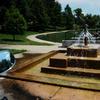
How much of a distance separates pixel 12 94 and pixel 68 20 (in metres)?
58.8

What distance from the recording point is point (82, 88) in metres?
6.06

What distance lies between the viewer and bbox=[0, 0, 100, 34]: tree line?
1146 inches

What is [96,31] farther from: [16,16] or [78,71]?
[78,71]

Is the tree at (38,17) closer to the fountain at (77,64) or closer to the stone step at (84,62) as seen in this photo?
the fountain at (77,64)

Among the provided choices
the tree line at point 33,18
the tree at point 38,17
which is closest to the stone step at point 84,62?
the tree line at point 33,18

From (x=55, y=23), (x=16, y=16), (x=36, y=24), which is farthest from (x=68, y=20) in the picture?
(x=16, y=16)

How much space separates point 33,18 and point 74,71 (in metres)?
44.6

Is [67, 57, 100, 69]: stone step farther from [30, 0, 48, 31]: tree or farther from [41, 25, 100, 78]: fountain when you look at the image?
[30, 0, 48, 31]: tree

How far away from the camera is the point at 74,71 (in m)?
8.41

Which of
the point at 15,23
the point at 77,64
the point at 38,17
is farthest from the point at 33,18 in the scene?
the point at 77,64

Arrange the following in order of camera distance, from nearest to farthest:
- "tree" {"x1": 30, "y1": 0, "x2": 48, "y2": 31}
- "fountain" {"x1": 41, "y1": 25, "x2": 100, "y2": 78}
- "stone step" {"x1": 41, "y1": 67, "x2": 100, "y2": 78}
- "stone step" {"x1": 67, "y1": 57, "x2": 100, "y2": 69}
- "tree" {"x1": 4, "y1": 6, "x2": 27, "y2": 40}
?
"stone step" {"x1": 41, "y1": 67, "x2": 100, "y2": 78} → "fountain" {"x1": 41, "y1": 25, "x2": 100, "y2": 78} → "stone step" {"x1": 67, "y1": 57, "x2": 100, "y2": 69} → "tree" {"x1": 4, "y1": 6, "x2": 27, "y2": 40} → "tree" {"x1": 30, "y1": 0, "x2": 48, "y2": 31}

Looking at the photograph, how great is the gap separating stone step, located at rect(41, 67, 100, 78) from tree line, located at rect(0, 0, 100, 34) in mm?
16819

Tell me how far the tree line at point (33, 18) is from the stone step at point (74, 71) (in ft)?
55.2

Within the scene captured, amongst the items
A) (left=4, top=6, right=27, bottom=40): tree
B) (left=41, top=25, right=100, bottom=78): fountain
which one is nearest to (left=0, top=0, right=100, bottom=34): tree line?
(left=4, top=6, right=27, bottom=40): tree
